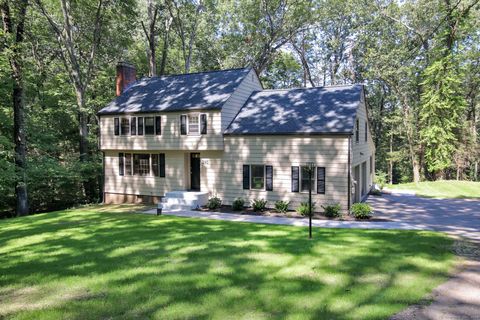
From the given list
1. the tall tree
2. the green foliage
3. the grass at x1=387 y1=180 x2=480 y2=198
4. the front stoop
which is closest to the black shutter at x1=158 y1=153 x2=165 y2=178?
the front stoop

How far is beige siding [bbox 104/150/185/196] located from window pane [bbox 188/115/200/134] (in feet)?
5.01

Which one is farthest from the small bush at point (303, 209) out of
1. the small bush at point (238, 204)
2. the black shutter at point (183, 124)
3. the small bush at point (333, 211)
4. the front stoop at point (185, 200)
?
the black shutter at point (183, 124)

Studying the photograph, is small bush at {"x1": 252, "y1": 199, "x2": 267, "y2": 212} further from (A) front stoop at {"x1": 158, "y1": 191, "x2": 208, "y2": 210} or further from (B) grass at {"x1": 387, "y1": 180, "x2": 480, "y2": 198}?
(B) grass at {"x1": 387, "y1": 180, "x2": 480, "y2": 198}

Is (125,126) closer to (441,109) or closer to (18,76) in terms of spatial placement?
(18,76)

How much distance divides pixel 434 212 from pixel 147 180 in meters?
15.3

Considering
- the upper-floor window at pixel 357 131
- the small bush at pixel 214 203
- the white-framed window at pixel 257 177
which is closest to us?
the white-framed window at pixel 257 177

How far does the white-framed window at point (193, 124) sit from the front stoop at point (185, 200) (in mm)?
3254

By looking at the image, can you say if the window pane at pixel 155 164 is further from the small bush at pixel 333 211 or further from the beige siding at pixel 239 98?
the small bush at pixel 333 211

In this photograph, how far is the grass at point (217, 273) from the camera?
19.6ft

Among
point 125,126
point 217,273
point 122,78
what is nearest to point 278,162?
point 125,126

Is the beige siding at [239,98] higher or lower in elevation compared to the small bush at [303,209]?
higher

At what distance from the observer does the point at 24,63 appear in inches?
797

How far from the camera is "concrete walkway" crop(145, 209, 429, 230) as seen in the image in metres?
13.5

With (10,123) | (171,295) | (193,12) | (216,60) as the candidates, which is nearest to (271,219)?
(171,295)
